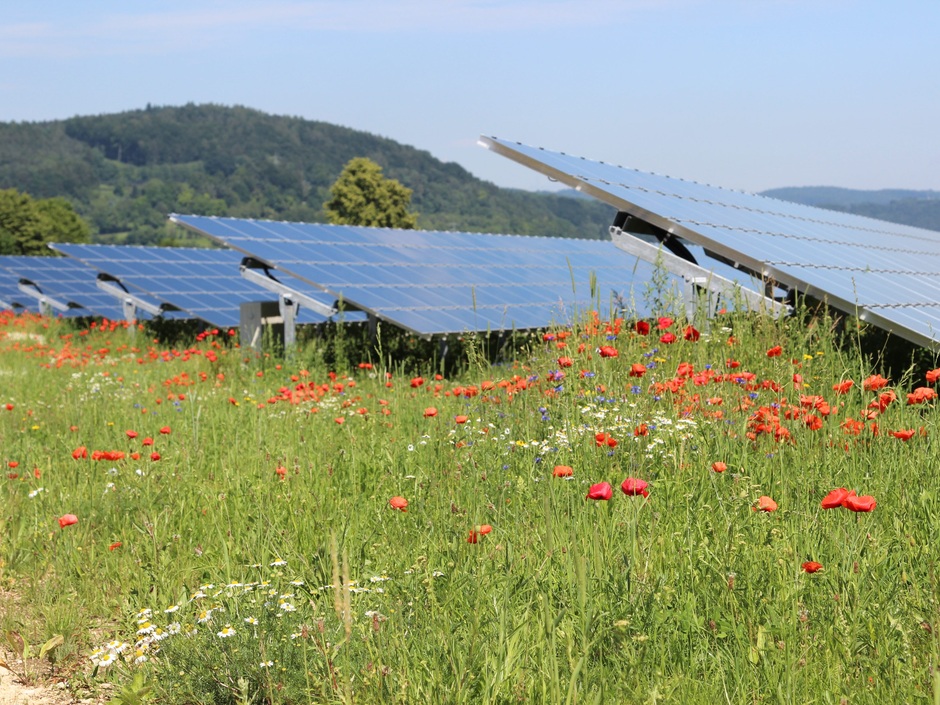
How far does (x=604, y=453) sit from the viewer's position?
375 cm

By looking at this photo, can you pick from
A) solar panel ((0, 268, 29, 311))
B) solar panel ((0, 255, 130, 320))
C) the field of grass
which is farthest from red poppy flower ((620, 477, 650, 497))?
solar panel ((0, 268, 29, 311))

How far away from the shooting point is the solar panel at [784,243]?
288 inches

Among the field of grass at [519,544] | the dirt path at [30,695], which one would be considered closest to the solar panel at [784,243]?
the field of grass at [519,544]

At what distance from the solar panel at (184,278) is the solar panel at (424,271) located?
143cm

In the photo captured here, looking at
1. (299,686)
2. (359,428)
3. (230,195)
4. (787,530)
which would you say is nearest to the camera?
(299,686)

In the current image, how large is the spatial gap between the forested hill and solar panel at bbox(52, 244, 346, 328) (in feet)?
223

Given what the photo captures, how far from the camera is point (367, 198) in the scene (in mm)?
53688

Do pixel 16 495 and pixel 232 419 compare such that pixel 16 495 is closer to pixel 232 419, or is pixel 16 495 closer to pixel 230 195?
pixel 232 419

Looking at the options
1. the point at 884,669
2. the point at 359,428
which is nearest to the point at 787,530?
the point at 884,669

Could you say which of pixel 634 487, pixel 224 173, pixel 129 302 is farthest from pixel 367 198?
pixel 224 173

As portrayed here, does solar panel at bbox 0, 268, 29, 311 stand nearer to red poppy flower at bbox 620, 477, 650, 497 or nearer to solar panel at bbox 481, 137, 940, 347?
solar panel at bbox 481, 137, 940, 347

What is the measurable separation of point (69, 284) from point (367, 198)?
1301 inches

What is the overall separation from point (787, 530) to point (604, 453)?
934mm

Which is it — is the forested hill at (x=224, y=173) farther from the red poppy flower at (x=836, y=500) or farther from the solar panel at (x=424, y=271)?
the red poppy flower at (x=836, y=500)
